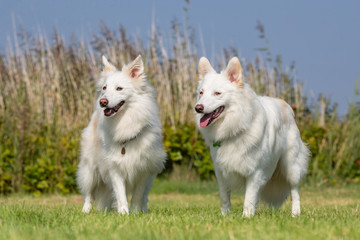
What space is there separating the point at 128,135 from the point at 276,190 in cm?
185

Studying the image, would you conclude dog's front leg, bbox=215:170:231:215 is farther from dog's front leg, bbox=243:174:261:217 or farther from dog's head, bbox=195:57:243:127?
dog's head, bbox=195:57:243:127

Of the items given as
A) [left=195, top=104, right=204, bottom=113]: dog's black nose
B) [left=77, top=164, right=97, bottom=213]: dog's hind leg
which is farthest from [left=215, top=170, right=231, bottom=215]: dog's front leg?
[left=77, top=164, right=97, bottom=213]: dog's hind leg

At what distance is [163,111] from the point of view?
11.2 metres

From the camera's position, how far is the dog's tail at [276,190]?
586 centimetres

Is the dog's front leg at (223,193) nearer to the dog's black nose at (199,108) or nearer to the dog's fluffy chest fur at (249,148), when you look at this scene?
the dog's fluffy chest fur at (249,148)

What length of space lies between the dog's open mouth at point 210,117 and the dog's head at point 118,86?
1.02 m

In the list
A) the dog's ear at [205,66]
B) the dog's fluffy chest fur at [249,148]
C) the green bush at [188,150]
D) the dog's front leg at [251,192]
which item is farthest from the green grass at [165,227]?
the green bush at [188,150]

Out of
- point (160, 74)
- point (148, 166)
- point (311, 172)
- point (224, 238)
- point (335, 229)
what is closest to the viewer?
point (224, 238)

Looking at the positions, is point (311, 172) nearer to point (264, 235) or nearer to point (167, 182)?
point (167, 182)

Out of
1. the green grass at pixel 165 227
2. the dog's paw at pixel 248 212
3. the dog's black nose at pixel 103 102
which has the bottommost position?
the dog's paw at pixel 248 212

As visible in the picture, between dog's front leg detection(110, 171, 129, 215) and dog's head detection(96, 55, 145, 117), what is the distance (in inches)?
26.8

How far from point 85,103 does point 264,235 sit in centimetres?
802

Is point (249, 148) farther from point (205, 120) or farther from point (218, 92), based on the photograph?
point (218, 92)

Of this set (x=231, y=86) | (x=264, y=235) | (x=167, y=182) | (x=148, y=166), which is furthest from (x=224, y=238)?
(x=167, y=182)
